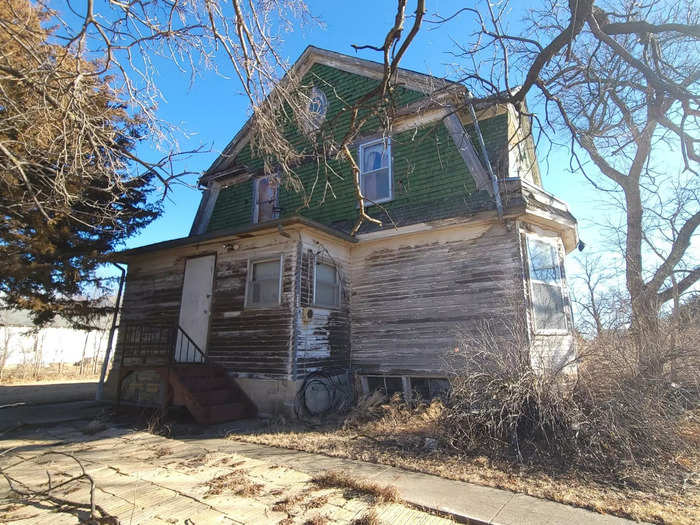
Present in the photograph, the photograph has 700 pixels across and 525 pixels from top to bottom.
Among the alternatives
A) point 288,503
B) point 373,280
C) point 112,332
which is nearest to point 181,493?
point 288,503

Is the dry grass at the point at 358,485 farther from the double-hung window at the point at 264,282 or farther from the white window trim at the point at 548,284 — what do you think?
the white window trim at the point at 548,284

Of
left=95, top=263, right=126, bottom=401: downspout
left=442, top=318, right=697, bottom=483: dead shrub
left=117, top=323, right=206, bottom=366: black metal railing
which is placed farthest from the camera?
left=95, top=263, right=126, bottom=401: downspout

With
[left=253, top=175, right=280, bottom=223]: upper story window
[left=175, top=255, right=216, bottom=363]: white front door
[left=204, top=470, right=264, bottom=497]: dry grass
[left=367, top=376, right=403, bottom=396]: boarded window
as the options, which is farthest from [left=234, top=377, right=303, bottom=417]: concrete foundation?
[left=253, top=175, right=280, bottom=223]: upper story window

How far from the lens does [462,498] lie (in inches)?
150

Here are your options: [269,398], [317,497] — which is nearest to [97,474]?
[317,497]

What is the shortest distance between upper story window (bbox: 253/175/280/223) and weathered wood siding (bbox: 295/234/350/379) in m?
2.91

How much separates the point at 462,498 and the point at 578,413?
1.99 metres

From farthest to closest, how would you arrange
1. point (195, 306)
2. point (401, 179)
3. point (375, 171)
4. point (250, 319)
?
1. point (375, 171)
2. point (195, 306)
3. point (401, 179)
4. point (250, 319)

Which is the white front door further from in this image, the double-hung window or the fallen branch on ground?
the fallen branch on ground

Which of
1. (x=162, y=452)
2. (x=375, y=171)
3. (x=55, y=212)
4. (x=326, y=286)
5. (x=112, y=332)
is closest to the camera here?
(x=162, y=452)

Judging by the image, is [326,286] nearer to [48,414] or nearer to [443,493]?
[443,493]

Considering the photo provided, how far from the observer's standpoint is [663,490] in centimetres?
388

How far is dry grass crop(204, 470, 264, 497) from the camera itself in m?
3.95

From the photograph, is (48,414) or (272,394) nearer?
(272,394)
